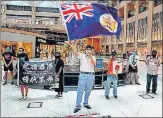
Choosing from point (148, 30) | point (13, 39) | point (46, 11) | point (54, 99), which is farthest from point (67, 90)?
point (46, 11)

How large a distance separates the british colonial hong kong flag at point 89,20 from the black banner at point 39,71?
2359mm

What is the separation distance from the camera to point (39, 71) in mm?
7590

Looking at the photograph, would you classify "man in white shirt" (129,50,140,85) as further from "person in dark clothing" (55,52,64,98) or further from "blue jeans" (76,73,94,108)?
"blue jeans" (76,73,94,108)

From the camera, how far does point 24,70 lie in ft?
24.3

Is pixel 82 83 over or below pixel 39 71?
below

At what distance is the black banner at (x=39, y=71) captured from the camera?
7395 mm

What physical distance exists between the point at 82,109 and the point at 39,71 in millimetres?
2278

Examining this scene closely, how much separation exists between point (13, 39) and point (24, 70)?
20.6 meters

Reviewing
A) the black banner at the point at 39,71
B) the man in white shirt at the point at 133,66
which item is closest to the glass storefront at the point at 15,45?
the man in white shirt at the point at 133,66

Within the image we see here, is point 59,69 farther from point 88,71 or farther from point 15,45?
point 15,45

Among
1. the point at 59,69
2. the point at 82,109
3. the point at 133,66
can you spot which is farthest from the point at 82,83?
the point at 133,66

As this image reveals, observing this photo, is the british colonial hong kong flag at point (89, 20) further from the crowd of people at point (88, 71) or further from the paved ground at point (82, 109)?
the paved ground at point (82, 109)

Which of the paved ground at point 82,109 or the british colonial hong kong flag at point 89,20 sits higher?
the british colonial hong kong flag at point 89,20

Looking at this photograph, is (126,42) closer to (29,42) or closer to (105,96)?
(29,42)
